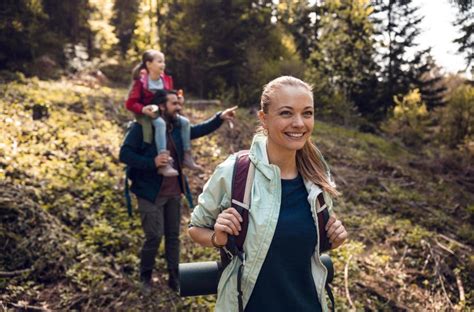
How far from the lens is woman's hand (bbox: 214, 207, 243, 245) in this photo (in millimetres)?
1836

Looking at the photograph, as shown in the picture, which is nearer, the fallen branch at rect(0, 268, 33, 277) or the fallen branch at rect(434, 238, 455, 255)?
the fallen branch at rect(0, 268, 33, 277)

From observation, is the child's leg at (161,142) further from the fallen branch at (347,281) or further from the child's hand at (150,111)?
the fallen branch at (347,281)

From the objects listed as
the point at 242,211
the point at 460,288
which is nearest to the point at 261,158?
the point at 242,211

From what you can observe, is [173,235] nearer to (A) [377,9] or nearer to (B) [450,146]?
(B) [450,146]

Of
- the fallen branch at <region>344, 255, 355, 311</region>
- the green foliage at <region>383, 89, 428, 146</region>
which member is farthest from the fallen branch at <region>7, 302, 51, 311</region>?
the green foliage at <region>383, 89, 428, 146</region>

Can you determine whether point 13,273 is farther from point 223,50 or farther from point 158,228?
point 223,50

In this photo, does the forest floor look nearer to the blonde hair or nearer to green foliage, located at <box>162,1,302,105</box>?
the blonde hair

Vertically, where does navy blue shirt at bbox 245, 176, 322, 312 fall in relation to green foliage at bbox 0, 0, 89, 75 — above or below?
below

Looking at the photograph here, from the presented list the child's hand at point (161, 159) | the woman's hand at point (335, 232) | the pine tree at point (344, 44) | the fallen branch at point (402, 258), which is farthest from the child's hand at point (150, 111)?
the pine tree at point (344, 44)

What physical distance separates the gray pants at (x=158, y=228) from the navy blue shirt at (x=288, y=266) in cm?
245

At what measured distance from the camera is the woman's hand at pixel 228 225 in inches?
72.3

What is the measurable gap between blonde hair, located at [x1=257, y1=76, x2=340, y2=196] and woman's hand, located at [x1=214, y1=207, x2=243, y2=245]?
482 millimetres

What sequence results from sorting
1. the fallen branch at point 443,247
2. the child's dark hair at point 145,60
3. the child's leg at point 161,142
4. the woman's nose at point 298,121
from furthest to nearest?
the fallen branch at point 443,247 → the child's dark hair at point 145,60 → the child's leg at point 161,142 → the woman's nose at point 298,121

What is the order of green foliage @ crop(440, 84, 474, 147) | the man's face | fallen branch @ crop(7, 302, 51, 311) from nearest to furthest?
1. fallen branch @ crop(7, 302, 51, 311)
2. the man's face
3. green foliage @ crop(440, 84, 474, 147)
